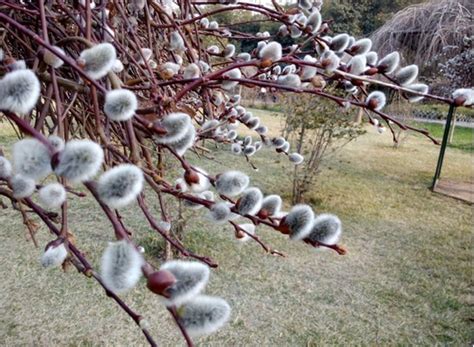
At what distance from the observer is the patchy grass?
7.42 ft

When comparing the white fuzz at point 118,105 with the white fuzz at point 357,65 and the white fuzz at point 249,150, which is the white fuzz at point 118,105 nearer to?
the white fuzz at point 357,65

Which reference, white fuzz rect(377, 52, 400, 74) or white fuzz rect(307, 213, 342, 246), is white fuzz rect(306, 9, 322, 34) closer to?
white fuzz rect(377, 52, 400, 74)

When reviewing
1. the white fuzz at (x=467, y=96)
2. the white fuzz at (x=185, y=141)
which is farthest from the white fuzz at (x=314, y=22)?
the white fuzz at (x=185, y=141)

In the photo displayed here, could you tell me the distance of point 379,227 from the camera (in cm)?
403

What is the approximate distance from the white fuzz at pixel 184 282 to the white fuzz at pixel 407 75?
1.66ft

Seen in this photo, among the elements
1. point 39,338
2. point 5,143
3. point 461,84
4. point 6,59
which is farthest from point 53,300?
point 461,84

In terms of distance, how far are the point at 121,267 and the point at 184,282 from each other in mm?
53

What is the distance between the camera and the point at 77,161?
0.32m

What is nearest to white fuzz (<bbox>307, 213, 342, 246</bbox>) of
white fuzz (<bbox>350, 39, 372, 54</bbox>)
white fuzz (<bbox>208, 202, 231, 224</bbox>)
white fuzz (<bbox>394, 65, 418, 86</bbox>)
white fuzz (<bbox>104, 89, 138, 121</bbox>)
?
white fuzz (<bbox>208, 202, 231, 224</bbox>)

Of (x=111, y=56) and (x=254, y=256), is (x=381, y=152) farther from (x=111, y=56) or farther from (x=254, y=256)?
(x=111, y=56)

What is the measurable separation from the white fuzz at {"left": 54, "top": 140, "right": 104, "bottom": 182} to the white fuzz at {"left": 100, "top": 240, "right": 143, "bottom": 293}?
Answer: 0.06 meters

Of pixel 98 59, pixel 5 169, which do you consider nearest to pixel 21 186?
pixel 5 169

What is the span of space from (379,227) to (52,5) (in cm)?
367

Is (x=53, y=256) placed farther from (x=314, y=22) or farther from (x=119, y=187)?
(x=314, y=22)
